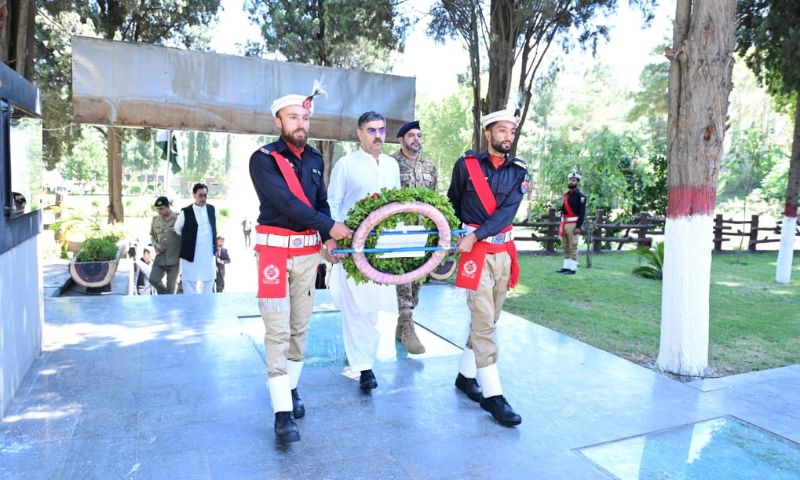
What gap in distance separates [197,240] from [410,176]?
3.65 meters

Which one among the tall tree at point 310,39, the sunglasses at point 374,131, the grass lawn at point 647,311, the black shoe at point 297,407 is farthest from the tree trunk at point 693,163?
the tall tree at point 310,39

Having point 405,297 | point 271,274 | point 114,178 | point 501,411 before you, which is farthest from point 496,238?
point 114,178

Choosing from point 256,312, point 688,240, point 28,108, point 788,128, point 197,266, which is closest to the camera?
point 28,108

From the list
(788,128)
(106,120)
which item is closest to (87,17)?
(106,120)

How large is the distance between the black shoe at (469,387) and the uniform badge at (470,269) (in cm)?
88

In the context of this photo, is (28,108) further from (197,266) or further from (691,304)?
(691,304)

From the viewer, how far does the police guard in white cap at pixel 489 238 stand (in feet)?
12.8

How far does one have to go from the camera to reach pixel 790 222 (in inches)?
429

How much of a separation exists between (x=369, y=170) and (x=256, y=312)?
2.77 meters

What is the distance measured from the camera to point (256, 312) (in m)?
6.65

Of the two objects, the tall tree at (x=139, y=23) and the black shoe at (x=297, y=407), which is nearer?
the black shoe at (x=297, y=407)

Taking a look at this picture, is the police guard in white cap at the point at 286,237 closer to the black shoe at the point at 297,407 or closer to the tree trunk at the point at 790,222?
the black shoe at the point at 297,407

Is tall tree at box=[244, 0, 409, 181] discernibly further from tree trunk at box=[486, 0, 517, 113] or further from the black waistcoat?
the black waistcoat

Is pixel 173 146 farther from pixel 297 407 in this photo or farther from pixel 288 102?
pixel 297 407
